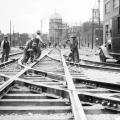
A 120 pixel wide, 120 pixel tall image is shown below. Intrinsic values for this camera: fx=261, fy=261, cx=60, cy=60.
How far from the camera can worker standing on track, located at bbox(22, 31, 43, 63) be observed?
13391 millimetres

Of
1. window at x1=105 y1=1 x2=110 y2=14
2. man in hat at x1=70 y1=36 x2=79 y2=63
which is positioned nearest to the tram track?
man in hat at x1=70 y1=36 x2=79 y2=63

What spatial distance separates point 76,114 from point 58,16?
532 feet

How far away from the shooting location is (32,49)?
13.8 meters

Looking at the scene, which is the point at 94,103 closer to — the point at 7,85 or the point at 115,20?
the point at 7,85

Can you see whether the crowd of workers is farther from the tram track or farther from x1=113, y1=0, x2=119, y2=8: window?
x1=113, y1=0, x2=119, y2=8: window

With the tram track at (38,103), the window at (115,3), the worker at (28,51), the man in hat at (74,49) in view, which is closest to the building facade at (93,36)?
the window at (115,3)

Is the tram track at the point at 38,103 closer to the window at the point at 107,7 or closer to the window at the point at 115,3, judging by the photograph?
the window at the point at 115,3

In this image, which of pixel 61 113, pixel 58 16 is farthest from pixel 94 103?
pixel 58 16

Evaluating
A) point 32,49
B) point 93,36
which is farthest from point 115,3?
point 32,49

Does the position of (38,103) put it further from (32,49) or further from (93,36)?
(93,36)

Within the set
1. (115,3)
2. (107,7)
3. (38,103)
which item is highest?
(107,7)

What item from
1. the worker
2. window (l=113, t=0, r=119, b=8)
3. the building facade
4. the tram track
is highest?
window (l=113, t=0, r=119, b=8)

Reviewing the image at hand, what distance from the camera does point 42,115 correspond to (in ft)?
12.6

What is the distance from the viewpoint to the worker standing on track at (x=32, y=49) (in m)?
13.4
